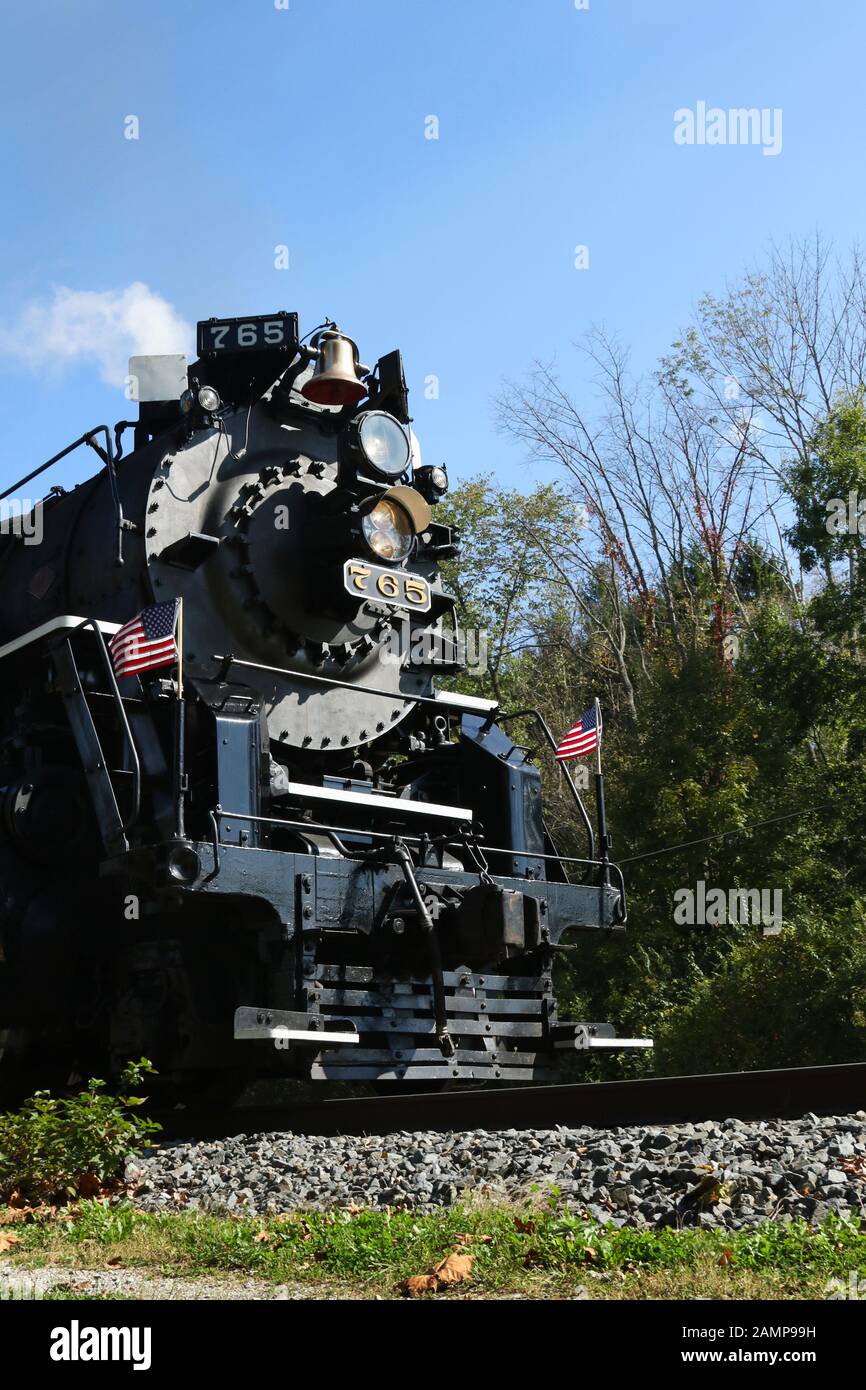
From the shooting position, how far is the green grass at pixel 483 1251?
3557 millimetres

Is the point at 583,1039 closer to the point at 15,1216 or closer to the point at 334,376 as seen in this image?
the point at 15,1216

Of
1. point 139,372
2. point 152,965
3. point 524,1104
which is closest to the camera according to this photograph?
point 524,1104

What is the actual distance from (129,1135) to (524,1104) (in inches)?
77.5

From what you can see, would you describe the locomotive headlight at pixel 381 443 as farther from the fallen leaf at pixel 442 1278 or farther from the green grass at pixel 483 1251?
the fallen leaf at pixel 442 1278

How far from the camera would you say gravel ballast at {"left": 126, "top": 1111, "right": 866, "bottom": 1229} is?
4258 millimetres

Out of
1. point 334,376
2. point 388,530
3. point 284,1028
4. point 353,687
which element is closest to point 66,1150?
point 284,1028

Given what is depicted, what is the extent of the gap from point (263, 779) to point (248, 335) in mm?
3422

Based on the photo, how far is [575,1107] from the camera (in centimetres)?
667

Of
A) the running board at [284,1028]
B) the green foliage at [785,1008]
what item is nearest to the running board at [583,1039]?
the running board at [284,1028]

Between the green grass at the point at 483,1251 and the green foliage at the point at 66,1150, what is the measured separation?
2.99 ft
